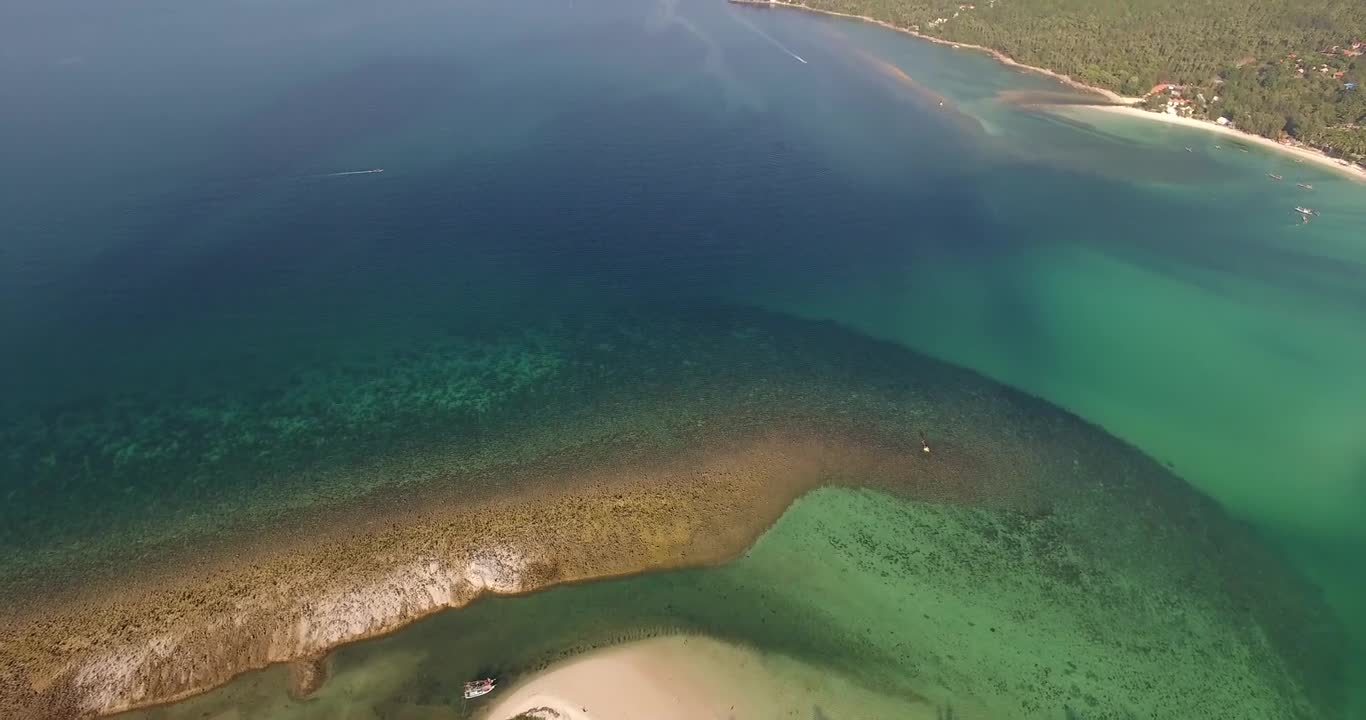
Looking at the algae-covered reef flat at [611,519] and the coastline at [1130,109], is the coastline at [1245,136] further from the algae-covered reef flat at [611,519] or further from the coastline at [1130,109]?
the algae-covered reef flat at [611,519]

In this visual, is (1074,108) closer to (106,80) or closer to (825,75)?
(825,75)

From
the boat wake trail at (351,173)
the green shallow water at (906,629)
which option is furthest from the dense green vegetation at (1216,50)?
the boat wake trail at (351,173)

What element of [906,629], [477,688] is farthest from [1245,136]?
[477,688]

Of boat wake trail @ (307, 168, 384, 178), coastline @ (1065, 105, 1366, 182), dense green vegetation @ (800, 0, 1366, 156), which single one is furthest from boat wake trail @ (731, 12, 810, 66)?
boat wake trail @ (307, 168, 384, 178)

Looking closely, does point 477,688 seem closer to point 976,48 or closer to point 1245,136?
point 1245,136

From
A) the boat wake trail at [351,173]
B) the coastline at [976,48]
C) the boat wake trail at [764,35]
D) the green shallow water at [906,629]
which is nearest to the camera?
the green shallow water at [906,629]

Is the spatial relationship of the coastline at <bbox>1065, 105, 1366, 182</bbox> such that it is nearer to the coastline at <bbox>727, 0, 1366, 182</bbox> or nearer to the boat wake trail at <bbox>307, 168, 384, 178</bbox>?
the coastline at <bbox>727, 0, 1366, 182</bbox>
